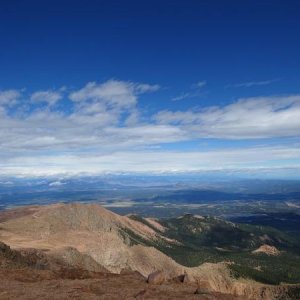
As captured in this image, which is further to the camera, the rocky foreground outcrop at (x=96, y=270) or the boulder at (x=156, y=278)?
the boulder at (x=156, y=278)

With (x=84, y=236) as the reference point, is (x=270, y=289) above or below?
below

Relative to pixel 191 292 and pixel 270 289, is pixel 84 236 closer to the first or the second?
pixel 270 289

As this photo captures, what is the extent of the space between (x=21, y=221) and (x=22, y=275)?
394ft

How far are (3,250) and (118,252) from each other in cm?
6955

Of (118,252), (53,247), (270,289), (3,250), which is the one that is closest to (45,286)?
(3,250)

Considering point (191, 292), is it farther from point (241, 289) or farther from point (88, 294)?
point (241, 289)

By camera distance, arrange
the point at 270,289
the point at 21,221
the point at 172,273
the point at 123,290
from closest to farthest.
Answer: the point at 123,290, the point at 270,289, the point at 172,273, the point at 21,221

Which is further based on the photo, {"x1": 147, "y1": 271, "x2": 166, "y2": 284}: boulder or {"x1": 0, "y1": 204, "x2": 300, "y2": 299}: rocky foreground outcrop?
{"x1": 147, "y1": 271, "x2": 166, "y2": 284}: boulder

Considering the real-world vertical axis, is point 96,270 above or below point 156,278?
below

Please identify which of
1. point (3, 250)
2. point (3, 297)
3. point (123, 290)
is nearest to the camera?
point (3, 297)

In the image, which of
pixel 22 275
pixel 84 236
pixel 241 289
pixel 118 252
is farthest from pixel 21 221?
pixel 22 275

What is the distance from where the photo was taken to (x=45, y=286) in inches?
2368

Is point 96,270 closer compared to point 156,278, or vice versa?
point 156,278

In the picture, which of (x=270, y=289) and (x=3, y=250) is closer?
(x=3, y=250)
